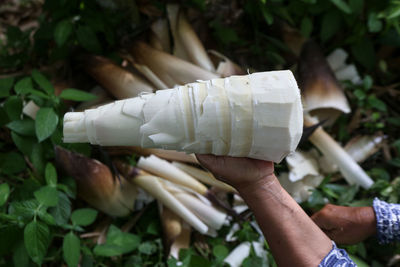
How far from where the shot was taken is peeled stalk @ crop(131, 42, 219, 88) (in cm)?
115

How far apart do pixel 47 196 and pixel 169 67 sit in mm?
546

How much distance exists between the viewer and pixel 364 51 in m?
1.32

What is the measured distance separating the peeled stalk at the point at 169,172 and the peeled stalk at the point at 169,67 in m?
0.27

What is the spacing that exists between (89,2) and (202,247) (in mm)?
864

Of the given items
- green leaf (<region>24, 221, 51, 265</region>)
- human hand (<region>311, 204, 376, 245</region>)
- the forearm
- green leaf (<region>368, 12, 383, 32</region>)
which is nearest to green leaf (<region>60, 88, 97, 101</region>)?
green leaf (<region>24, 221, 51, 265</region>)

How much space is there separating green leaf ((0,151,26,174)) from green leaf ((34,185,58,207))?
6.6 inches

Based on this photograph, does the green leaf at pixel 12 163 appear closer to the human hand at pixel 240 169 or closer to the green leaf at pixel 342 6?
the human hand at pixel 240 169

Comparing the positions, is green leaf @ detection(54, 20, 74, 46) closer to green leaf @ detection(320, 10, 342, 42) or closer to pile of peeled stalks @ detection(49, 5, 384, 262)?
pile of peeled stalks @ detection(49, 5, 384, 262)

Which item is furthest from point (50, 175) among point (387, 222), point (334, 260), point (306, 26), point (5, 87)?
point (306, 26)

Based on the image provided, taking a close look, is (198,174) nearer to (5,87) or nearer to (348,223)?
(348,223)

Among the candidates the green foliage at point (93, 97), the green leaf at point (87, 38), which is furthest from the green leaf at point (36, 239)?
the green leaf at point (87, 38)

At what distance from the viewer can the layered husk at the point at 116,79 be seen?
3.65ft

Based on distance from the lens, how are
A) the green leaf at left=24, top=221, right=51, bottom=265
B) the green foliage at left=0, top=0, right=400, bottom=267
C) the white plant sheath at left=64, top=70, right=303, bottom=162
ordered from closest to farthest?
the white plant sheath at left=64, top=70, right=303, bottom=162
the green leaf at left=24, top=221, right=51, bottom=265
the green foliage at left=0, top=0, right=400, bottom=267

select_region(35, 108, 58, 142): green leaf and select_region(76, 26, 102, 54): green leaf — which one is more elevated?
select_region(76, 26, 102, 54): green leaf
